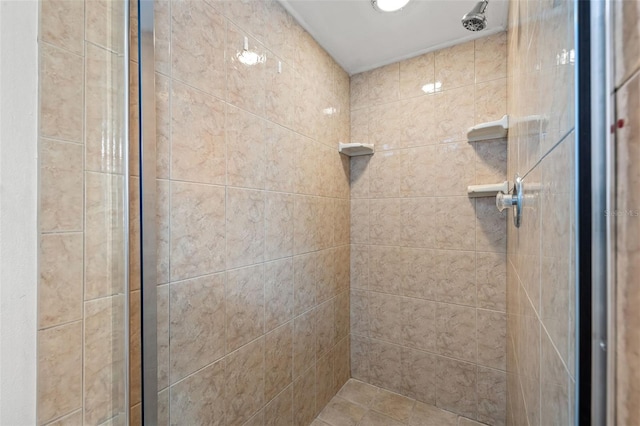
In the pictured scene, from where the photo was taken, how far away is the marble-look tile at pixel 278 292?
1207 millimetres

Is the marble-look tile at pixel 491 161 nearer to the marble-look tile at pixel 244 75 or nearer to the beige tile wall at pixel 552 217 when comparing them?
the beige tile wall at pixel 552 217

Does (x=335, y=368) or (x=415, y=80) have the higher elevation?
(x=415, y=80)

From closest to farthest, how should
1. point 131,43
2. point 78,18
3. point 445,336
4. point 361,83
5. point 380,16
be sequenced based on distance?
point 78,18
point 131,43
point 380,16
point 445,336
point 361,83

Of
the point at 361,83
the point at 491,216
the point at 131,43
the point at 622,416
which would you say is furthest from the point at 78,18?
the point at 491,216

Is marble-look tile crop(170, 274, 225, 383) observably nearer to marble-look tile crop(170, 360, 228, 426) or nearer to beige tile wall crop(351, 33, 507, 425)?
marble-look tile crop(170, 360, 228, 426)

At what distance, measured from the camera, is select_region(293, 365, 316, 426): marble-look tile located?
1374mm

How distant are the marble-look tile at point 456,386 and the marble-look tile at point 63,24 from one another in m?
2.02

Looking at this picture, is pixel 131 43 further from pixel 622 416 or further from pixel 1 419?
pixel 622 416

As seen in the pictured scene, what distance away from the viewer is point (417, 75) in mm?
1677

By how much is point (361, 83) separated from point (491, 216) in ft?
3.87

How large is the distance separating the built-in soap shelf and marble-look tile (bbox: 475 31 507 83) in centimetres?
60

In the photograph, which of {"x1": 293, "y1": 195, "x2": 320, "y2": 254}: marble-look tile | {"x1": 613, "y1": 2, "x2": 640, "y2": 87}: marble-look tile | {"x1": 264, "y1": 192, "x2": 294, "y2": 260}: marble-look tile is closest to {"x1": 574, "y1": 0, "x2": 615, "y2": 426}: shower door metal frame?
{"x1": 613, "y1": 2, "x2": 640, "y2": 87}: marble-look tile

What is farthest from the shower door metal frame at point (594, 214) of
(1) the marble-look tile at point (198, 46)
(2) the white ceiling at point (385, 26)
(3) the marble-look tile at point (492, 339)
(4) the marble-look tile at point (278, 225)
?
(3) the marble-look tile at point (492, 339)

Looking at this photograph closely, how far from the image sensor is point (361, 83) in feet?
6.14
